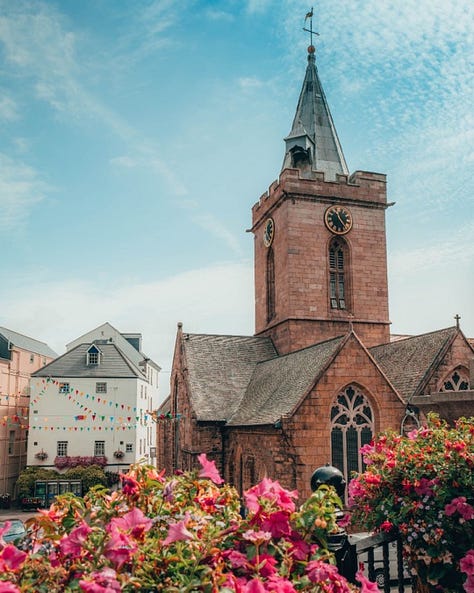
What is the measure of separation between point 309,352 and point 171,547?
19.2m

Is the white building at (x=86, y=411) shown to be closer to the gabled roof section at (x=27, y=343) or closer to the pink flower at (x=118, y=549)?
the gabled roof section at (x=27, y=343)

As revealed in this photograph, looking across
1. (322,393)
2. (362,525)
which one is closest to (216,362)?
(322,393)

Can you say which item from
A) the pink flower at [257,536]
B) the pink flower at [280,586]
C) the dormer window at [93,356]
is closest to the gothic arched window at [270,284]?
the dormer window at [93,356]

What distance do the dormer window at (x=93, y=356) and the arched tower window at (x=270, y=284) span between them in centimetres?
1998

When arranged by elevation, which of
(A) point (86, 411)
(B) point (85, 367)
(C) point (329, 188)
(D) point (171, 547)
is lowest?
(D) point (171, 547)

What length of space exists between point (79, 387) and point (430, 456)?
41436mm

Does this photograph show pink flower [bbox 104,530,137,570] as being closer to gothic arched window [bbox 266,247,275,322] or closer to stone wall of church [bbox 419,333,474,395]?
stone wall of church [bbox 419,333,474,395]

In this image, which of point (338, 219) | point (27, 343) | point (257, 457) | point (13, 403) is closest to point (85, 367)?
point (13, 403)

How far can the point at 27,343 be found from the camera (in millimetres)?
52094

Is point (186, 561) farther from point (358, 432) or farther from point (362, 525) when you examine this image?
point (358, 432)

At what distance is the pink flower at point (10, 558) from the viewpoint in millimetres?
2918

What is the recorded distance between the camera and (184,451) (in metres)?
25.1

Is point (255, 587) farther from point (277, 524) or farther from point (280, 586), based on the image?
point (277, 524)

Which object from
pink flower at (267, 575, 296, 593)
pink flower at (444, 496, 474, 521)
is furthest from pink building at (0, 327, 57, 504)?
pink flower at (267, 575, 296, 593)
